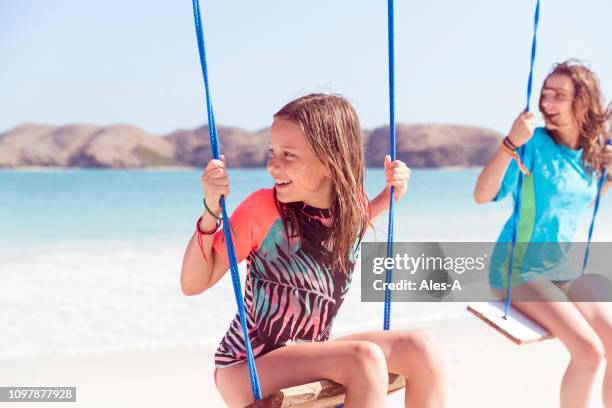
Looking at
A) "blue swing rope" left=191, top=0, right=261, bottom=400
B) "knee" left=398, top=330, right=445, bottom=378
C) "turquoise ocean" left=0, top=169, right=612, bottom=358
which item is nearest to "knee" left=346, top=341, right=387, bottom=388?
"knee" left=398, top=330, right=445, bottom=378

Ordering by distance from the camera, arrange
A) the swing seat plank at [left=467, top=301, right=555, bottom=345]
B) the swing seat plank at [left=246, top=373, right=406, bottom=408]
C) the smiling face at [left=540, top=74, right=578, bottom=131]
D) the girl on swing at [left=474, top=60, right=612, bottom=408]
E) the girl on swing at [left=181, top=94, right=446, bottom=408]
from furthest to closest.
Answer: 1. the smiling face at [left=540, top=74, right=578, bottom=131]
2. the girl on swing at [left=474, top=60, right=612, bottom=408]
3. the swing seat plank at [left=467, top=301, right=555, bottom=345]
4. the girl on swing at [left=181, top=94, right=446, bottom=408]
5. the swing seat plank at [left=246, top=373, right=406, bottom=408]

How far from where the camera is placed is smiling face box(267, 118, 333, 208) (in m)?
1.84

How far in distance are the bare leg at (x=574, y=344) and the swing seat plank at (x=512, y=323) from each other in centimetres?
4

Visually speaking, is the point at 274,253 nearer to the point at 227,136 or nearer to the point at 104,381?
the point at 104,381

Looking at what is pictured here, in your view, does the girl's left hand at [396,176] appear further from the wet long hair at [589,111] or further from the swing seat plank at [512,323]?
the wet long hair at [589,111]

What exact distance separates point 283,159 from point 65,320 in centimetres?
431

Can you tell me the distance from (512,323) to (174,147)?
120 ft

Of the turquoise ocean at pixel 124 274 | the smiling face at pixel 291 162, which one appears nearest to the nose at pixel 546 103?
the smiling face at pixel 291 162

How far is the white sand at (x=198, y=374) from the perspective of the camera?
3.77 meters

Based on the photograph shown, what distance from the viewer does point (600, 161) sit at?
2.86 meters

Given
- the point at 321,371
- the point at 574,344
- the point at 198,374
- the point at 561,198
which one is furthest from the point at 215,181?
the point at 198,374

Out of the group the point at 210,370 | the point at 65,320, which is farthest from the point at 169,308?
the point at 210,370

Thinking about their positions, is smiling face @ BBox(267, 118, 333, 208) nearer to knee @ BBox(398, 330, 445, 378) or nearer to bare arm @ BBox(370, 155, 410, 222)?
bare arm @ BBox(370, 155, 410, 222)

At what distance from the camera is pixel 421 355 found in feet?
5.84
